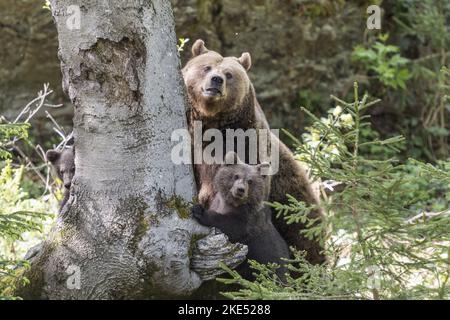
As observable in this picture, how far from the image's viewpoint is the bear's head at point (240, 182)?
5754mm

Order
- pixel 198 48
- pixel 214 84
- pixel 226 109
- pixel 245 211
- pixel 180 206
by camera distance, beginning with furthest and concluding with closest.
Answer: pixel 198 48 < pixel 226 109 < pixel 214 84 < pixel 245 211 < pixel 180 206

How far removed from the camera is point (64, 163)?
6.12 meters

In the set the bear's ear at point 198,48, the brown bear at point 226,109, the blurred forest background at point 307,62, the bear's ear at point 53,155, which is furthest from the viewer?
the blurred forest background at point 307,62

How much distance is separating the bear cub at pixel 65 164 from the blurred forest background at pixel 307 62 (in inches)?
119

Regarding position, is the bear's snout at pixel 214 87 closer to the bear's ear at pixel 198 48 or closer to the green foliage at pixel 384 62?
the bear's ear at pixel 198 48

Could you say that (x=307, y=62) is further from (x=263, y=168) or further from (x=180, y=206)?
(x=180, y=206)

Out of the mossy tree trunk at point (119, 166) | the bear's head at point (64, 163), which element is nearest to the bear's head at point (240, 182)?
the mossy tree trunk at point (119, 166)

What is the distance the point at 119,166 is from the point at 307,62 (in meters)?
6.13

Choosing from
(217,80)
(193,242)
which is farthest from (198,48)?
(193,242)

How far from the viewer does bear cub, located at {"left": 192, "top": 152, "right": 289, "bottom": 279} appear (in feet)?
18.5

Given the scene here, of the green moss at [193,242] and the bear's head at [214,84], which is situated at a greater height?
the bear's head at [214,84]

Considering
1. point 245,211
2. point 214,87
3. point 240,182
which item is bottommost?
point 245,211

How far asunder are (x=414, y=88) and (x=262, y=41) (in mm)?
2785
